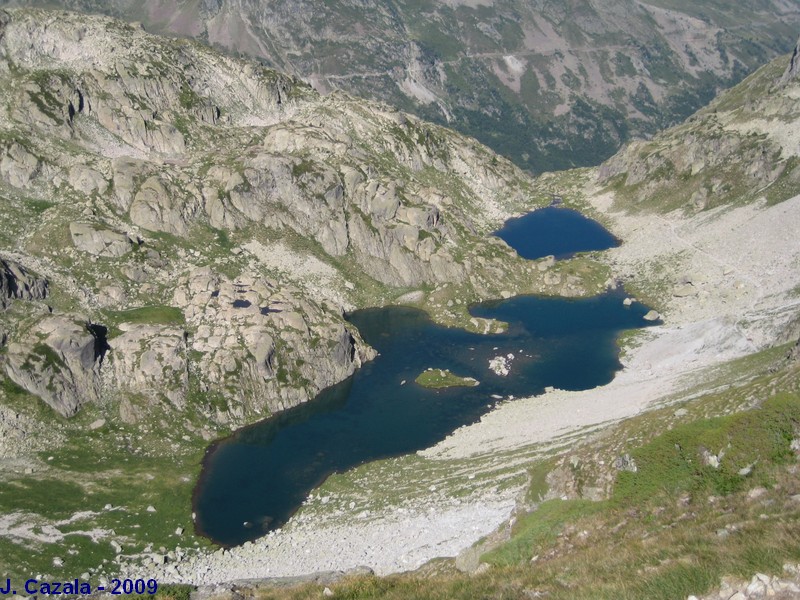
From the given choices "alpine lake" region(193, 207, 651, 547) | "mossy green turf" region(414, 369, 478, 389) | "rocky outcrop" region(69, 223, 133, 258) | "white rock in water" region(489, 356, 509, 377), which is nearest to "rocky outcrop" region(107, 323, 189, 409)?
"alpine lake" region(193, 207, 651, 547)

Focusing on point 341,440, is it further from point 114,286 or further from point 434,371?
point 114,286

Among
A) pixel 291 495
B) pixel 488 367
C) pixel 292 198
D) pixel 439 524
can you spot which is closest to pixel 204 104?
pixel 292 198

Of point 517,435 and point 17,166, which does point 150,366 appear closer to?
point 517,435

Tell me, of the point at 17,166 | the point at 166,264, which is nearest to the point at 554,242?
the point at 166,264

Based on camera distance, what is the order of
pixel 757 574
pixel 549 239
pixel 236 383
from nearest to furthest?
pixel 757 574 < pixel 236 383 < pixel 549 239

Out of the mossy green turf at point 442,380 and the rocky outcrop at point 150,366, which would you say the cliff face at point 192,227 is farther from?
the mossy green turf at point 442,380

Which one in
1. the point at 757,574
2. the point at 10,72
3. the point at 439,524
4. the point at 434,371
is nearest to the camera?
the point at 757,574
